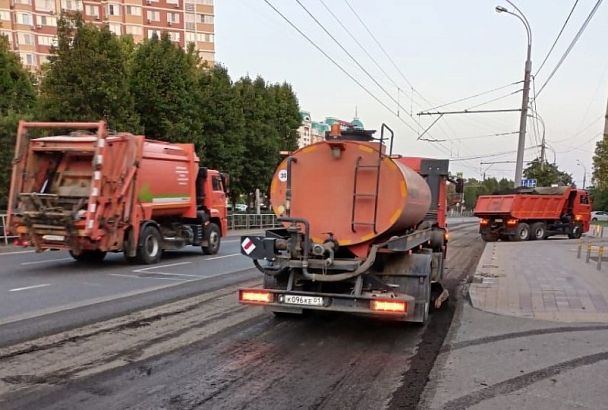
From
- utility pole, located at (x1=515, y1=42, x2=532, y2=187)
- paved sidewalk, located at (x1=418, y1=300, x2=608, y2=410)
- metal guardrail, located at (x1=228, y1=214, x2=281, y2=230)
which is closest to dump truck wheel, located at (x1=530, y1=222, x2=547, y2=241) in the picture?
utility pole, located at (x1=515, y1=42, x2=532, y2=187)

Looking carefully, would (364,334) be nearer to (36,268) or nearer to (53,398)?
(53,398)

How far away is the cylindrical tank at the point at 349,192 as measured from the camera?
648 centimetres

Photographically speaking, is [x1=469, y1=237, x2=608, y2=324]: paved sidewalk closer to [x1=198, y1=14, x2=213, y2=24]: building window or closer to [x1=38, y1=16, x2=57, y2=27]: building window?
[x1=198, y1=14, x2=213, y2=24]: building window

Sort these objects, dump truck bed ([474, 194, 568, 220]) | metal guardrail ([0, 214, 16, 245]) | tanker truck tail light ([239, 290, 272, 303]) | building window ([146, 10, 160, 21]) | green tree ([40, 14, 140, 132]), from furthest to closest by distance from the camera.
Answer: building window ([146, 10, 160, 21]) → dump truck bed ([474, 194, 568, 220]) → green tree ([40, 14, 140, 132]) → metal guardrail ([0, 214, 16, 245]) → tanker truck tail light ([239, 290, 272, 303])

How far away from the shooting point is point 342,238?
6.66 metres

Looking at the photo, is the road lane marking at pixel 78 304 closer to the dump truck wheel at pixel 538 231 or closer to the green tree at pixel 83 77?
the green tree at pixel 83 77

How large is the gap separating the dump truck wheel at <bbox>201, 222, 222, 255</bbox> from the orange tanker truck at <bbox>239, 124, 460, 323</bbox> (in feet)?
31.5

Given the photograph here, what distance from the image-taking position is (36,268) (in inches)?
479

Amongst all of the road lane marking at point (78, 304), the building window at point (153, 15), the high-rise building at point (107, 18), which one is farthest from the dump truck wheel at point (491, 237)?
the building window at point (153, 15)

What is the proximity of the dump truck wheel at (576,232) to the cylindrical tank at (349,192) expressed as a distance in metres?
23.5

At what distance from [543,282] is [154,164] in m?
9.56

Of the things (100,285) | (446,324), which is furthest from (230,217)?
(446,324)

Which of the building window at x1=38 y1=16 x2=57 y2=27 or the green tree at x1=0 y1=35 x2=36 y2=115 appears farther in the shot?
the building window at x1=38 y1=16 x2=57 y2=27

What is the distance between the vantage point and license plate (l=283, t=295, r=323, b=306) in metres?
6.15
